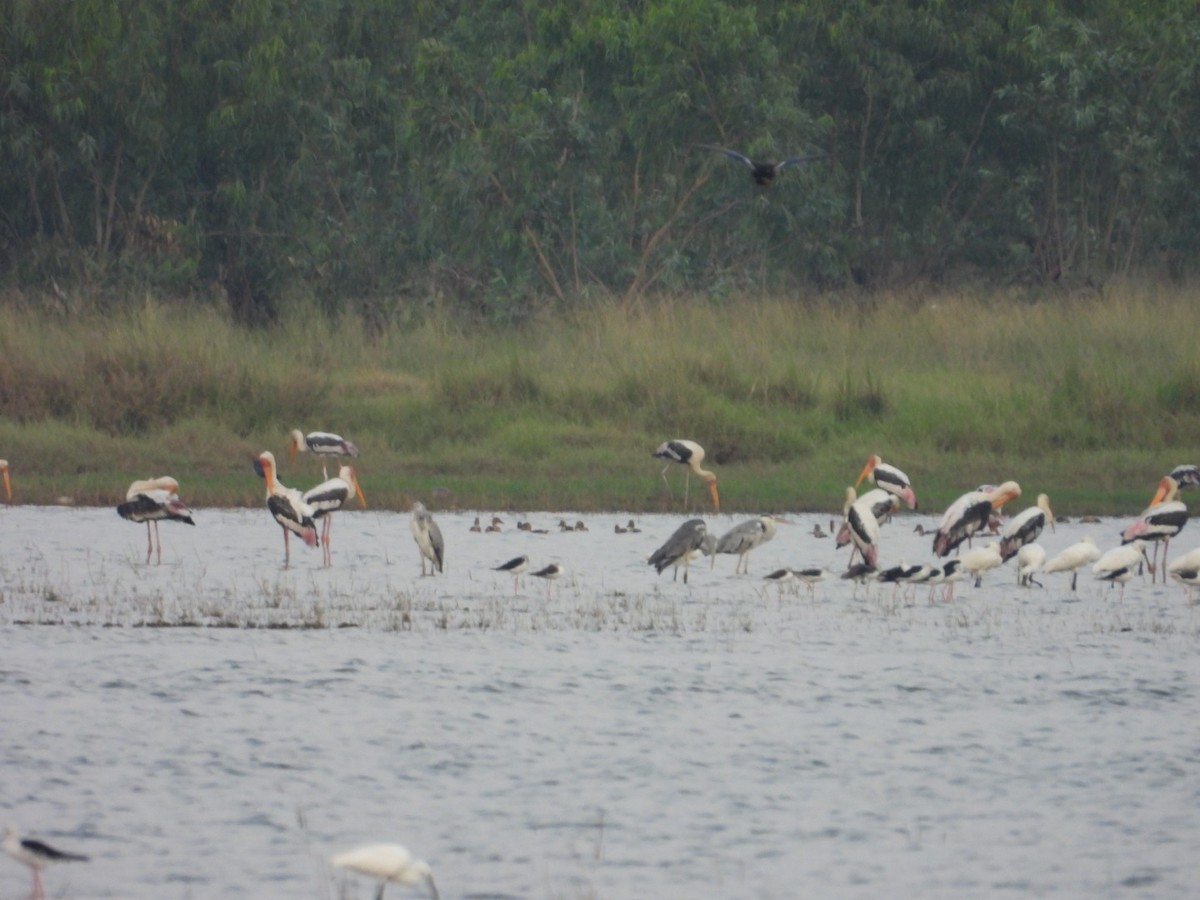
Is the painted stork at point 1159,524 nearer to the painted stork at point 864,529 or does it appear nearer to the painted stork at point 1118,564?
the painted stork at point 1118,564

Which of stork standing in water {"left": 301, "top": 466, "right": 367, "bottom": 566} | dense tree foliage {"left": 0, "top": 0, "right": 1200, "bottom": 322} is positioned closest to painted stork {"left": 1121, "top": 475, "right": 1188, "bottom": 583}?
stork standing in water {"left": 301, "top": 466, "right": 367, "bottom": 566}

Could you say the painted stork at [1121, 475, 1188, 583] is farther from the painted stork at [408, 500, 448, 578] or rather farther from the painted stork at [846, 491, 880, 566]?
the painted stork at [408, 500, 448, 578]

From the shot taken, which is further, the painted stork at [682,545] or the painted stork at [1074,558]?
the painted stork at [682,545]

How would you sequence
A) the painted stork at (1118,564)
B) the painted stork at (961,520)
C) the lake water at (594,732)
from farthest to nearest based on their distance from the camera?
the painted stork at (961,520)
the painted stork at (1118,564)
the lake water at (594,732)

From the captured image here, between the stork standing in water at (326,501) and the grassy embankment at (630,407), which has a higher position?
the grassy embankment at (630,407)

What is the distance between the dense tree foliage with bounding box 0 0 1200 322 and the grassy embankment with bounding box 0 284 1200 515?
5.64 m

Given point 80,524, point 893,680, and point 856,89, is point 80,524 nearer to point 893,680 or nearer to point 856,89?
point 893,680

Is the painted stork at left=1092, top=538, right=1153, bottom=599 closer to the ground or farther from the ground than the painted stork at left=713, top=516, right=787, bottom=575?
closer to the ground

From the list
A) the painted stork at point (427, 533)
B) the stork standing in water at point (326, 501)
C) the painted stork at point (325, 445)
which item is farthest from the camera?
the painted stork at point (325, 445)

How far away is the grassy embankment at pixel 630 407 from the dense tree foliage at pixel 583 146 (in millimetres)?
5644

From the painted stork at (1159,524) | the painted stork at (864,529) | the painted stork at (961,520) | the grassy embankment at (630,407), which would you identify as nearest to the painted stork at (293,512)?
the grassy embankment at (630,407)

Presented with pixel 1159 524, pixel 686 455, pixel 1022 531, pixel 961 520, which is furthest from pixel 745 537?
pixel 686 455

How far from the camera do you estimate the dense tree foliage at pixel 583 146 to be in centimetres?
2798

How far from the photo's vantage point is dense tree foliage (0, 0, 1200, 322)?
91.8 ft
